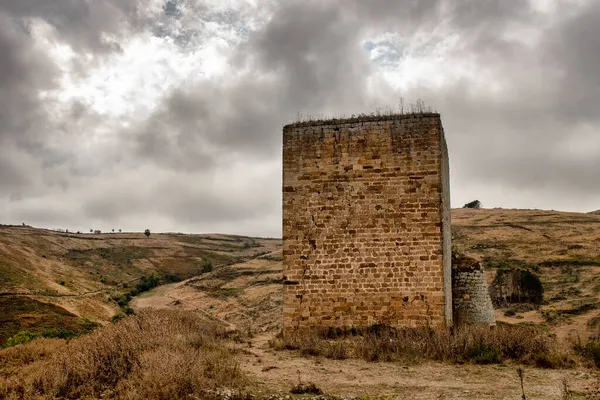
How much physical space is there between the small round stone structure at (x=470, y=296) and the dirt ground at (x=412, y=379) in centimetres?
366

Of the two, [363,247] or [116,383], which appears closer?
[116,383]

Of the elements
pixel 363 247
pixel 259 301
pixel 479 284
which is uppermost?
pixel 363 247

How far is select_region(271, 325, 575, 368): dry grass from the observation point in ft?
32.5

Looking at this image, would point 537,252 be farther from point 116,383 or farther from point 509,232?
point 116,383

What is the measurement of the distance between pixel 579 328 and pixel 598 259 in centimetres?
1130

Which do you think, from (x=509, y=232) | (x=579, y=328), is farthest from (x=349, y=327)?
(x=509, y=232)

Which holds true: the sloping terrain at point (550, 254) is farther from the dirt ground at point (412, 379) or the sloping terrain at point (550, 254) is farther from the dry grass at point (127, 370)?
the dry grass at point (127, 370)

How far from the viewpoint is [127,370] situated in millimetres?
7887

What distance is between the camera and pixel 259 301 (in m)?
29.0

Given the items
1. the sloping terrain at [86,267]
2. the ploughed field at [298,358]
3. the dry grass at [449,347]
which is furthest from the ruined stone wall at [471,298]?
the sloping terrain at [86,267]

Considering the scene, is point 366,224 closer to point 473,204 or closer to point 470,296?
point 470,296

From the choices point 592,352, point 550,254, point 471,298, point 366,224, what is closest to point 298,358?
point 366,224

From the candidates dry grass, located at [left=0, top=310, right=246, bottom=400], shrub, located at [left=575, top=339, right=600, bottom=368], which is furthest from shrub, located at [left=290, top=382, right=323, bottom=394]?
shrub, located at [left=575, top=339, right=600, bottom=368]

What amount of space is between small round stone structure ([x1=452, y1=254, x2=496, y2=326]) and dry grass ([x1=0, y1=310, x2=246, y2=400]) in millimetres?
6644
